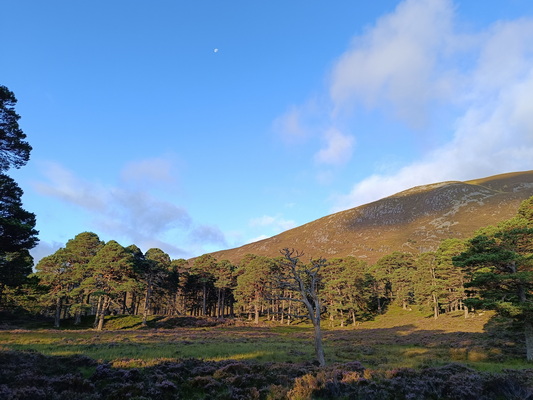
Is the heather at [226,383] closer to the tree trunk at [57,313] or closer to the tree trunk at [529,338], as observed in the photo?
the tree trunk at [529,338]

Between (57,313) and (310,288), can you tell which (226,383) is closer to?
(310,288)

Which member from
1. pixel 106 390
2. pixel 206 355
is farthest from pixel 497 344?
pixel 106 390

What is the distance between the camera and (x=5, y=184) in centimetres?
1984

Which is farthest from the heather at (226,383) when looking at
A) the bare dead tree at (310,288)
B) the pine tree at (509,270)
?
the pine tree at (509,270)

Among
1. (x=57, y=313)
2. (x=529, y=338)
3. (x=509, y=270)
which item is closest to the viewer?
(x=529, y=338)

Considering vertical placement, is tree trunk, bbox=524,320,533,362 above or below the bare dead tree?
below

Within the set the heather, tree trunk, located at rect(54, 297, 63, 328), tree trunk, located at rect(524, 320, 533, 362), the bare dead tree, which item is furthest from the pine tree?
tree trunk, located at rect(54, 297, 63, 328)

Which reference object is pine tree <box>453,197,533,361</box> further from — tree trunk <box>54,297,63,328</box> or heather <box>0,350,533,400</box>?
tree trunk <box>54,297,63,328</box>

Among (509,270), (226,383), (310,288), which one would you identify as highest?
(509,270)

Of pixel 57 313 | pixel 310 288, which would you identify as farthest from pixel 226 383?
pixel 57 313

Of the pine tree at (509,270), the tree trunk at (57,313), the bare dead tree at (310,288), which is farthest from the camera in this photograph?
the tree trunk at (57,313)

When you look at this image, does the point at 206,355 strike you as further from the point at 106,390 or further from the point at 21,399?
the point at 21,399

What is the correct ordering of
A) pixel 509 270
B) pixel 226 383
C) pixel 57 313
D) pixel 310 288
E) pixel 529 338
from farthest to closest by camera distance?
1. pixel 57 313
2. pixel 509 270
3. pixel 529 338
4. pixel 310 288
5. pixel 226 383

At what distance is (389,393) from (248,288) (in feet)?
191
